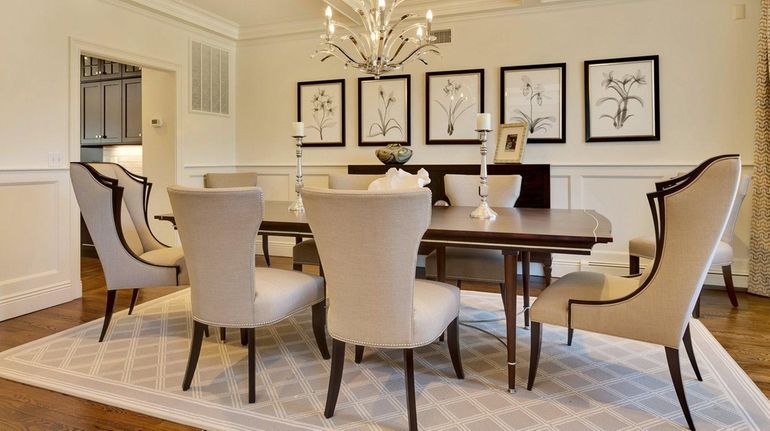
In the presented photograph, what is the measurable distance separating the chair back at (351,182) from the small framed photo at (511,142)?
1493 mm

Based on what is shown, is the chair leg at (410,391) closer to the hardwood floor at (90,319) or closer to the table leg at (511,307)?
the table leg at (511,307)

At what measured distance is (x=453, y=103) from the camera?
4684mm

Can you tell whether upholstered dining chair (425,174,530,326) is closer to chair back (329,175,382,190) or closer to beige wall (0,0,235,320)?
chair back (329,175,382,190)

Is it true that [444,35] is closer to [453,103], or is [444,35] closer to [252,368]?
[453,103]

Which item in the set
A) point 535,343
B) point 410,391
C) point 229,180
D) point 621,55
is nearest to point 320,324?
point 410,391

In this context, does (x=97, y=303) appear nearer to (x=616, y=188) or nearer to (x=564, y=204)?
(x=564, y=204)

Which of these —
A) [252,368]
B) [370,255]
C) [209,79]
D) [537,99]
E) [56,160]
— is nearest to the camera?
[370,255]

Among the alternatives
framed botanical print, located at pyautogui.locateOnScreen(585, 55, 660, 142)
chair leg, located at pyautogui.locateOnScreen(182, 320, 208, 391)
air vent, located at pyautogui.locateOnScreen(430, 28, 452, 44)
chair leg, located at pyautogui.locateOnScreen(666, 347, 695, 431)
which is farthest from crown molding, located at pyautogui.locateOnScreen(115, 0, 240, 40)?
chair leg, located at pyautogui.locateOnScreen(666, 347, 695, 431)

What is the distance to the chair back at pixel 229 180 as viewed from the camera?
4.86 m

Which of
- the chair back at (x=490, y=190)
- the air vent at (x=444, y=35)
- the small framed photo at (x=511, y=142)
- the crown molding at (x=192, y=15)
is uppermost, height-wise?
the crown molding at (x=192, y=15)

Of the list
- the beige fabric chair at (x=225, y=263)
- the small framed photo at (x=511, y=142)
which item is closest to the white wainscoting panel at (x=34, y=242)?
the beige fabric chair at (x=225, y=263)

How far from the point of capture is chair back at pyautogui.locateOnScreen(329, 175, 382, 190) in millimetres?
3434

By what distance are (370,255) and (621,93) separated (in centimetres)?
344

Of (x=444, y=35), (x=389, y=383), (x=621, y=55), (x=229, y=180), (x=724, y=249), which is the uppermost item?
(x=444, y=35)
